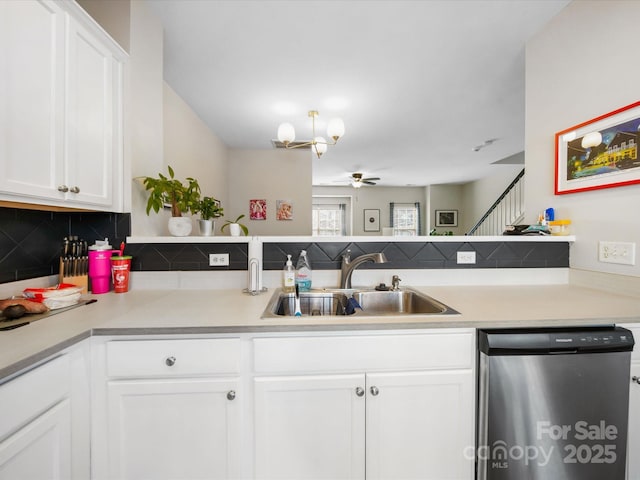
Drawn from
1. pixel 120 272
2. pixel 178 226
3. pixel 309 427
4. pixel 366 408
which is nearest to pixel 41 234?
pixel 120 272

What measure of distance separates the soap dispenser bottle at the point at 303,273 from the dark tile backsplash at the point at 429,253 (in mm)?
56

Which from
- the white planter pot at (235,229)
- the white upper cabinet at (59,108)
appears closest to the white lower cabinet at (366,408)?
the white planter pot at (235,229)

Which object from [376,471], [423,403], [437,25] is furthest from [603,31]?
[376,471]

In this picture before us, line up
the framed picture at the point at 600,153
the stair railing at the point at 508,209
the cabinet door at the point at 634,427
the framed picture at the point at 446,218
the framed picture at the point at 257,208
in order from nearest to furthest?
1. the cabinet door at the point at 634,427
2. the framed picture at the point at 600,153
3. the framed picture at the point at 257,208
4. the stair railing at the point at 508,209
5. the framed picture at the point at 446,218

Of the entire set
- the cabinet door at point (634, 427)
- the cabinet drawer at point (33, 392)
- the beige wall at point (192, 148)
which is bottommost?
the cabinet door at point (634, 427)

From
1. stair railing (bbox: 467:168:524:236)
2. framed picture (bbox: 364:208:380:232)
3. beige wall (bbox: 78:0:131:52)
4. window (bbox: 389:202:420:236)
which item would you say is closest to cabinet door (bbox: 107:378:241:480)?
beige wall (bbox: 78:0:131:52)

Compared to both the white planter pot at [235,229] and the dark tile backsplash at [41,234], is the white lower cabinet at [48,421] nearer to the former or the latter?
the dark tile backsplash at [41,234]

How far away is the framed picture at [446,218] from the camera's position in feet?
26.4

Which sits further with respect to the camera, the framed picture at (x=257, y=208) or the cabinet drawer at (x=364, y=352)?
the framed picture at (x=257, y=208)

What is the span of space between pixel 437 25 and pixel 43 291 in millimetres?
2616

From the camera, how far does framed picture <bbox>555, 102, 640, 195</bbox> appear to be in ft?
4.44

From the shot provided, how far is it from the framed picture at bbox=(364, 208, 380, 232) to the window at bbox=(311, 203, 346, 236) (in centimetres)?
64

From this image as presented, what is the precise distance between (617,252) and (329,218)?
23.0 feet

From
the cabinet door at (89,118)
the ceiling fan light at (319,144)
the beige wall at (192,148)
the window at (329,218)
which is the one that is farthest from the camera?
the window at (329,218)
